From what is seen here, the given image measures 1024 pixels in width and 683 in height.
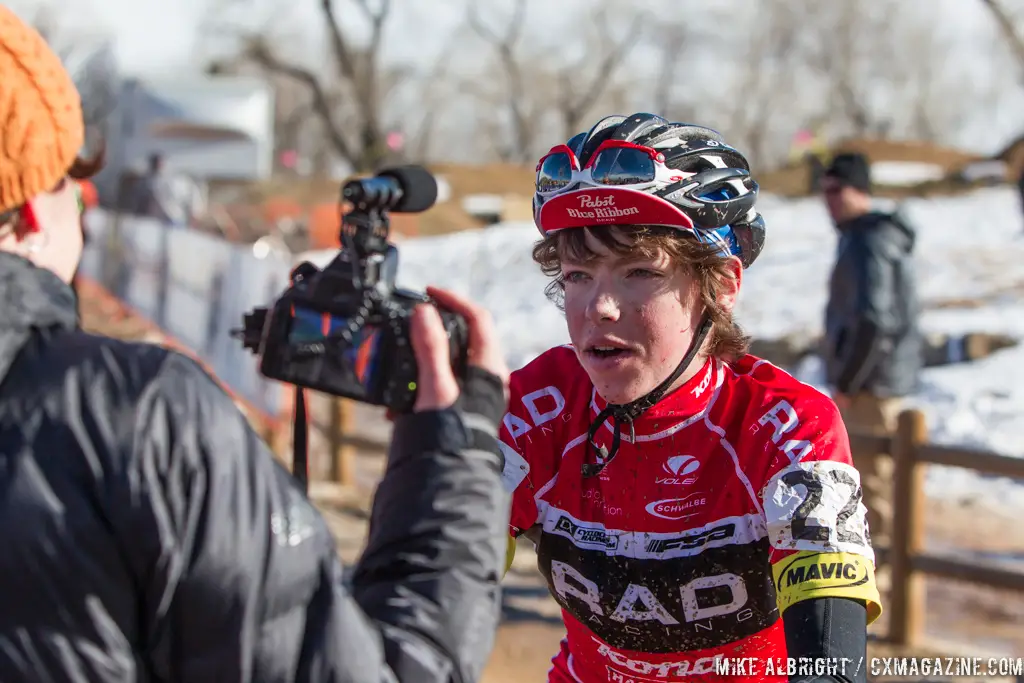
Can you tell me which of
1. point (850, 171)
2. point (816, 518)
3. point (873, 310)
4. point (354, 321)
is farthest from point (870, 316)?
point (354, 321)

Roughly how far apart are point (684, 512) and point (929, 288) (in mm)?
17436

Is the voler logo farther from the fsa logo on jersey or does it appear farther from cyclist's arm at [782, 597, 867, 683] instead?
cyclist's arm at [782, 597, 867, 683]

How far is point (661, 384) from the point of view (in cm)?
260

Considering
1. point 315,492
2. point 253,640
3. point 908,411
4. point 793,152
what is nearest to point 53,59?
point 253,640

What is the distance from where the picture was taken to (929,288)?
61.1 feet

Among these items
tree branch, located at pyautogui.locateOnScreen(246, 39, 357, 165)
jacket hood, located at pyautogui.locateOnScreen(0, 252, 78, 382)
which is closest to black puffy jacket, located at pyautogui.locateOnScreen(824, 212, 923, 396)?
jacket hood, located at pyautogui.locateOnScreen(0, 252, 78, 382)

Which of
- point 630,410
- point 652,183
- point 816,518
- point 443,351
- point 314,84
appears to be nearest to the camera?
point 443,351

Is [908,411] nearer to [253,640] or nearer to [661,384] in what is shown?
[661,384]

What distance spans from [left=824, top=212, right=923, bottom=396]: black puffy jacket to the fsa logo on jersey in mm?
5083

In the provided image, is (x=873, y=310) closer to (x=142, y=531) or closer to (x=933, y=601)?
(x=933, y=601)

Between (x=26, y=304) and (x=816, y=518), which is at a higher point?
(x=26, y=304)

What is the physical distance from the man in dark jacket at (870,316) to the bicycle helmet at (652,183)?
4.78 metres

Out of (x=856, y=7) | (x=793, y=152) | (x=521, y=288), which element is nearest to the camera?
(x=521, y=288)

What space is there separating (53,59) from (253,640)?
0.86m
